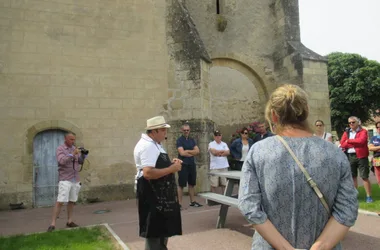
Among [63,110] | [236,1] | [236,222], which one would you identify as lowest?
[236,222]

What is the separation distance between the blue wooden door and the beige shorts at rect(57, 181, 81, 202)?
2.84 meters

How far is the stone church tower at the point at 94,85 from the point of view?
25.7ft

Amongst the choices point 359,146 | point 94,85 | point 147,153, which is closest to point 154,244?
point 147,153

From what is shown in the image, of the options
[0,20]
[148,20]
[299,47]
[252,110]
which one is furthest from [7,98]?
[299,47]

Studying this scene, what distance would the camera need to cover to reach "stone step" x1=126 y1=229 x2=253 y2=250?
435 cm

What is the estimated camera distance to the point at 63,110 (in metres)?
8.22

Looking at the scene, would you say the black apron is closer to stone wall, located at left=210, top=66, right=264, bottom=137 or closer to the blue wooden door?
the blue wooden door

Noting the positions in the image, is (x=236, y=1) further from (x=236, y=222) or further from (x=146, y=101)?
(x=236, y=222)

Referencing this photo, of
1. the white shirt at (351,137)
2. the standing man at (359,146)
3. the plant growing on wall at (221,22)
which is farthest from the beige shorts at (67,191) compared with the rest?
the plant growing on wall at (221,22)

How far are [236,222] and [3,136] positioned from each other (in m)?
5.97

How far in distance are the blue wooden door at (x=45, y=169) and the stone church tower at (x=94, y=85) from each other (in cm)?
2

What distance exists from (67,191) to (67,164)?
47cm

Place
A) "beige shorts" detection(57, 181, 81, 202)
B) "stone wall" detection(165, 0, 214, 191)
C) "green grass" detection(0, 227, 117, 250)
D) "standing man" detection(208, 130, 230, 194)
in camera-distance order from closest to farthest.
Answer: "green grass" detection(0, 227, 117, 250)
"beige shorts" detection(57, 181, 81, 202)
"standing man" detection(208, 130, 230, 194)
"stone wall" detection(165, 0, 214, 191)

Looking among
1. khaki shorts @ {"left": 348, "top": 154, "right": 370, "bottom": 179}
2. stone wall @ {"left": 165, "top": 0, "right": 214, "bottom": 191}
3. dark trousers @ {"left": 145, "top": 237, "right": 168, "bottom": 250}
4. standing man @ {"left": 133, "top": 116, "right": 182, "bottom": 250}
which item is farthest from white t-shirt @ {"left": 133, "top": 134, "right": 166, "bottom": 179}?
stone wall @ {"left": 165, "top": 0, "right": 214, "bottom": 191}
